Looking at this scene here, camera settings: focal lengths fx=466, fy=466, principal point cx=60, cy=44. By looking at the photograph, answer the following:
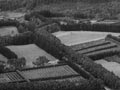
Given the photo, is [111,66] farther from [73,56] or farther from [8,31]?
[8,31]

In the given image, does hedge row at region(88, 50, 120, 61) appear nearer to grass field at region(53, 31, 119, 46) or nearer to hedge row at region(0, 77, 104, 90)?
grass field at region(53, 31, 119, 46)

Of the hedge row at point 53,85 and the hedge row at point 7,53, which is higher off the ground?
the hedge row at point 53,85

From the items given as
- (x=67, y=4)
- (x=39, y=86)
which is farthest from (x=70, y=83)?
(x=67, y=4)

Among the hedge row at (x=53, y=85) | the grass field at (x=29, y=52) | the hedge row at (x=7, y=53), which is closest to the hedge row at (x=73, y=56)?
the grass field at (x=29, y=52)

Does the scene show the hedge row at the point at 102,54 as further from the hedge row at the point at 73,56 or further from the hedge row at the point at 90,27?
the hedge row at the point at 90,27

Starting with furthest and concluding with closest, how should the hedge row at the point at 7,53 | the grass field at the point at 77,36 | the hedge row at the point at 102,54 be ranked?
1. the grass field at the point at 77,36
2. the hedge row at the point at 7,53
3. the hedge row at the point at 102,54
